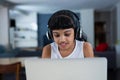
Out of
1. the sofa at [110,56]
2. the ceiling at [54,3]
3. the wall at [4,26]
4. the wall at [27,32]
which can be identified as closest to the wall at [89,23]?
the ceiling at [54,3]

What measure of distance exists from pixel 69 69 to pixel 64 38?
29 centimetres

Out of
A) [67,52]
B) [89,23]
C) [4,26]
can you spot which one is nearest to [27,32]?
[4,26]

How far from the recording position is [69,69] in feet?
3.37

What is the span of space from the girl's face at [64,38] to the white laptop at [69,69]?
0.27 metres

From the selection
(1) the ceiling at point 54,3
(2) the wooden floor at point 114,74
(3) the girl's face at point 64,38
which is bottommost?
(2) the wooden floor at point 114,74

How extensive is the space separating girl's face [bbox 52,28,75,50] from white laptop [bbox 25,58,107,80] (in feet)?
0.87

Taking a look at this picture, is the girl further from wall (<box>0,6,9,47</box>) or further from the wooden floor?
wall (<box>0,6,9,47</box>)

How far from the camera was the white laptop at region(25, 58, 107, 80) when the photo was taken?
102 cm

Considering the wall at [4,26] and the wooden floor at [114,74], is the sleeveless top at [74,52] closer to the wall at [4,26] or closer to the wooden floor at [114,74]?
the wooden floor at [114,74]

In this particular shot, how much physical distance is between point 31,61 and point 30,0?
6885 mm

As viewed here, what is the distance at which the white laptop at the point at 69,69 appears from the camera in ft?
3.36

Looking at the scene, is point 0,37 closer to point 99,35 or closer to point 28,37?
point 28,37

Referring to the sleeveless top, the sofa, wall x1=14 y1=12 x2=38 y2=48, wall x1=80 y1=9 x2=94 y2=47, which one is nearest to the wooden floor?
the sofa

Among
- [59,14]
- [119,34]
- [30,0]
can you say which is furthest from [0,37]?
[59,14]
